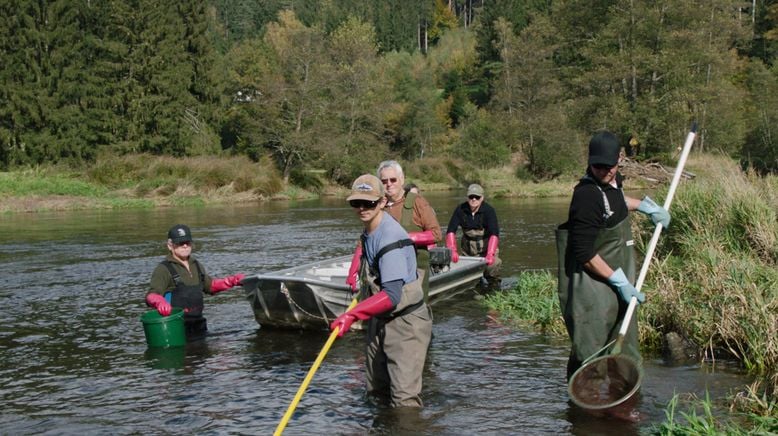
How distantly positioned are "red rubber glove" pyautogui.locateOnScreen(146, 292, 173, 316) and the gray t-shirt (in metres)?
3.40

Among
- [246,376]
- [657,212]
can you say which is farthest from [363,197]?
[246,376]

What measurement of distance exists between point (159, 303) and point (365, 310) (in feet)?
12.0

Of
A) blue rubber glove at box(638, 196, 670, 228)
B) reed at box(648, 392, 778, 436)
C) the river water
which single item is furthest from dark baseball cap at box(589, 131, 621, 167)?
the river water

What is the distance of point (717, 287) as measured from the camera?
26.7ft

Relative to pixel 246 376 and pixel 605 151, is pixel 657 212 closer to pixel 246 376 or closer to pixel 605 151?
pixel 605 151

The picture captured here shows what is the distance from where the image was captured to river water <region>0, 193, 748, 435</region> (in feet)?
21.2

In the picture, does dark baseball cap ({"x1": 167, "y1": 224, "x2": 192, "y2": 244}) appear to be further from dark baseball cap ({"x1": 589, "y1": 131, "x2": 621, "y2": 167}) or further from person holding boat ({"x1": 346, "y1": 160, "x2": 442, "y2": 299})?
dark baseball cap ({"x1": 589, "y1": 131, "x2": 621, "y2": 167})

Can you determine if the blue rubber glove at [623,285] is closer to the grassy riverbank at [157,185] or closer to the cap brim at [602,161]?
the cap brim at [602,161]

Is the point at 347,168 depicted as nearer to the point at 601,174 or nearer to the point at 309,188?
the point at 309,188

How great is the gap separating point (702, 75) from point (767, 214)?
44117 millimetres

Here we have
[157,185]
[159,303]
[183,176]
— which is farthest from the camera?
[183,176]

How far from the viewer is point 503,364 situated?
817 centimetres

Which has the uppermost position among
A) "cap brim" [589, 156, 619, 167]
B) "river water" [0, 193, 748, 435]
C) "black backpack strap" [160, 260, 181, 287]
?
"cap brim" [589, 156, 619, 167]

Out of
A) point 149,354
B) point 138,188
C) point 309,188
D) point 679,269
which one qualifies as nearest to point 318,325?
point 149,354
